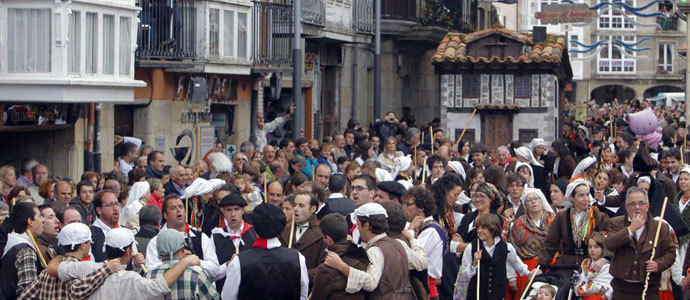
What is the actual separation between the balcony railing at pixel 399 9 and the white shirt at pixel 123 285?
82.8 ft

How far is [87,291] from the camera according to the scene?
8.53 m

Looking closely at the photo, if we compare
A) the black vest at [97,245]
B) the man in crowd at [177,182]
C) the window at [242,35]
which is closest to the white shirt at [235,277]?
the black vest at [97,245]

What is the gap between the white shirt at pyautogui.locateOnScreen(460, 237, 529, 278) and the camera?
1109cm

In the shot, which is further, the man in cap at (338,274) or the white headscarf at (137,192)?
the white headscarf at (137,192)

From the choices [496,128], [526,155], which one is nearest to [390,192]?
[526,155]

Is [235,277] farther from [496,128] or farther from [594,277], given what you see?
[496,128]

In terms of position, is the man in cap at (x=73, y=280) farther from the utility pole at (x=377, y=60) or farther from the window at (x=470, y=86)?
the utility pole at (x=377, y=60)

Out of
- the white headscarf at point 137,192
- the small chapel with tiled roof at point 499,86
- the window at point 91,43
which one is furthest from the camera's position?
the small chapel with tiled roof at point 499,86

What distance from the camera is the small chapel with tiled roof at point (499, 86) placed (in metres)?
27.4

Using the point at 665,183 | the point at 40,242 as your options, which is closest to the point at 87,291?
the point at 40,242

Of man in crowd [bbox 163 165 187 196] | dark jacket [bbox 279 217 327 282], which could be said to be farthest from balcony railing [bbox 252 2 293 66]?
dark jacket [bbox 279 217 327 282]

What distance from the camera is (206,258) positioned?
9953 millimetres

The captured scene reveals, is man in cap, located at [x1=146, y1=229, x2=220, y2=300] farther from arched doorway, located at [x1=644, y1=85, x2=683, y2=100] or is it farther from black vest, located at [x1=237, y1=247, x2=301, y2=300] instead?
arched doorway, located at [x1=644, y1=85, x2=683, y2=100]

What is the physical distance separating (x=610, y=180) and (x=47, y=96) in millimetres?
7064
